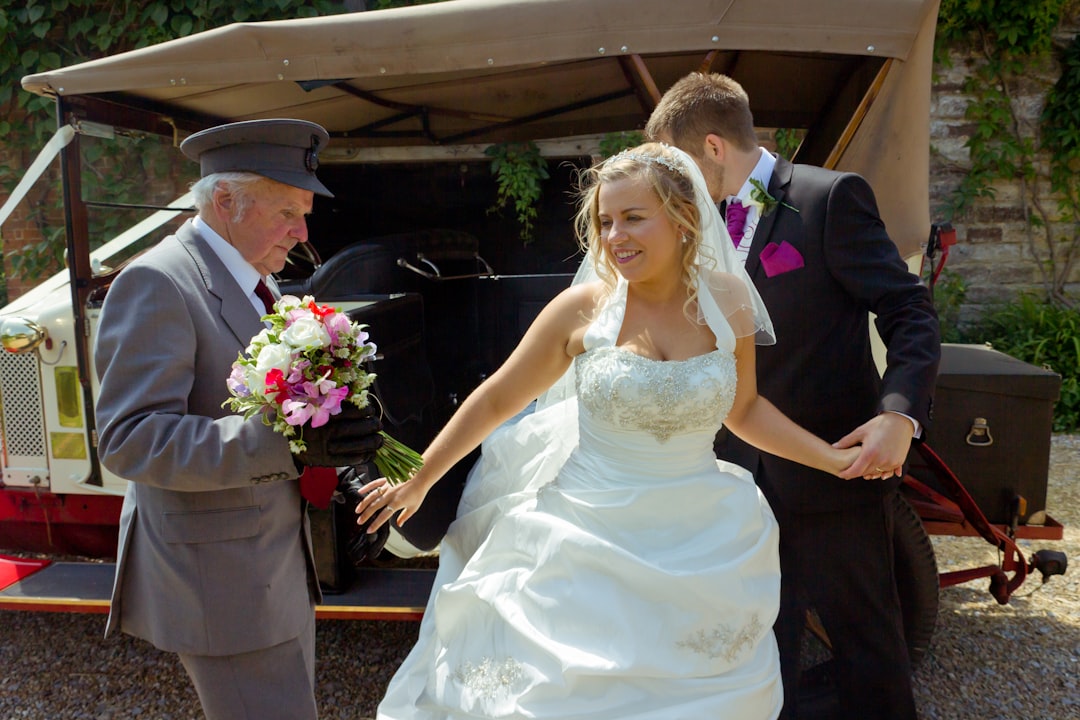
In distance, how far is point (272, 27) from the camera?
3.01 m

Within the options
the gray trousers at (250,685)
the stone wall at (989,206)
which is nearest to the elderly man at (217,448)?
the gray trousers at (250,685)

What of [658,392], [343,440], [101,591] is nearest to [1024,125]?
[658,392]

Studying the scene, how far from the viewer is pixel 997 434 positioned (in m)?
3.47

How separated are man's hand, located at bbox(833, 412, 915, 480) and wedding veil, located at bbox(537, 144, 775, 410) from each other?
0.36m

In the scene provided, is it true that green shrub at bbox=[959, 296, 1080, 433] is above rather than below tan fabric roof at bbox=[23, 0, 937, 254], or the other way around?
below

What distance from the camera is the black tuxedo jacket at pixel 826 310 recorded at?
236cm

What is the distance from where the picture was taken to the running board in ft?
10.5

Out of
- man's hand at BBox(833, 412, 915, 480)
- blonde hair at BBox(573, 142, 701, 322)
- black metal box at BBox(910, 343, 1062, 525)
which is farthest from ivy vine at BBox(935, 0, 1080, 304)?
blonde hair at BBox(573, 142, 701, 322)

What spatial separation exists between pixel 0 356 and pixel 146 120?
131cm

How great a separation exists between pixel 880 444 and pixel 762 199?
84 cm

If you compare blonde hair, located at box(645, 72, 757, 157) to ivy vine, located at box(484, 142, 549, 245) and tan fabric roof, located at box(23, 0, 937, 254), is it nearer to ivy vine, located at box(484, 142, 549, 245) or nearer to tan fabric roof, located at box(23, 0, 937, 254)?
tan fabric roof, located at box(23, 0, 937, 254)

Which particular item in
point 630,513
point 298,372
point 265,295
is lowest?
point 630,513

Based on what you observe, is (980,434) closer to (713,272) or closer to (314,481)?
(713,272)

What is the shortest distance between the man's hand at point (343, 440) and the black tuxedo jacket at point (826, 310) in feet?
4.40
